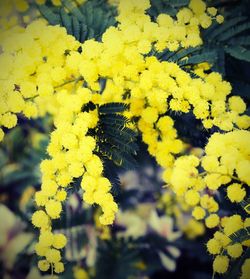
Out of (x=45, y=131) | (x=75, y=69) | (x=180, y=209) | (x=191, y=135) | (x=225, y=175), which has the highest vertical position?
(x=75, y=69)

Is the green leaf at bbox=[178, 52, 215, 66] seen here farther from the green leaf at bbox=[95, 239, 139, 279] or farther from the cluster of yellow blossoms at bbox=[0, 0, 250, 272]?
the green leaf at bbox=[95, 239, 139, 279]

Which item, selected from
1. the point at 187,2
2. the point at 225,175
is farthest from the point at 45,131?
the point at 225,175

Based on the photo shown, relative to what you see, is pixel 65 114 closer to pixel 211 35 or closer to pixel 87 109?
pixel 87 109

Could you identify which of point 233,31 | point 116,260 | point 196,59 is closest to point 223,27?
point 233,31

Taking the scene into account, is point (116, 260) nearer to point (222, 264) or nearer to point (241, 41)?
point (222, 264)

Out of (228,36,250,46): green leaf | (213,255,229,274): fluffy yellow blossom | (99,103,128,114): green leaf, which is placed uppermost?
(228,36,250,46): green leaf

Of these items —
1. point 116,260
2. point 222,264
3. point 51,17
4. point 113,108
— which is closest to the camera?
point 222,264

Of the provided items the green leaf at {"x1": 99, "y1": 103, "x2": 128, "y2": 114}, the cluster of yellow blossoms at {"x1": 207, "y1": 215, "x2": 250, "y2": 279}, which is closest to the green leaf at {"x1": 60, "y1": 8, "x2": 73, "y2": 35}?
the green leaf at {"x1": 99, "y1": 103, "x2": 128, "y2": 114}

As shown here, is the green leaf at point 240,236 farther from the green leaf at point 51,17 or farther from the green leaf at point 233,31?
the green leaf at point 51,17
